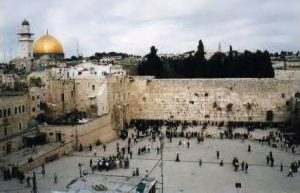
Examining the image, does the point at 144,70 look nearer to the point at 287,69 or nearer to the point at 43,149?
the point at 287,69

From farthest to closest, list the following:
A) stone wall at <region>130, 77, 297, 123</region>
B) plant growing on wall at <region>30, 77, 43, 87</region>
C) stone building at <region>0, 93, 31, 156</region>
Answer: stone wall at <region>130, 77, 297, 123</region>
plant growing on wall at <region>30, 77, 43, 87</region>
stone building at <region>0, 93, 31, 156</region>

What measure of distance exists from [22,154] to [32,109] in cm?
800

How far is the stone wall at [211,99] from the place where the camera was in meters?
33.1

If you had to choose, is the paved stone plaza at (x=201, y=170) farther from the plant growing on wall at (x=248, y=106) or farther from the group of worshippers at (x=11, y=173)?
the plant growing on wall at (x=248, y=106)

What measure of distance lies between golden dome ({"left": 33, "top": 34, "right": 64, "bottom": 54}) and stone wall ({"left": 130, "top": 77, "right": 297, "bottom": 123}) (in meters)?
11.4

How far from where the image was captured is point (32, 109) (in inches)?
1171

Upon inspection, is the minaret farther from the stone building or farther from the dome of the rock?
the stone building

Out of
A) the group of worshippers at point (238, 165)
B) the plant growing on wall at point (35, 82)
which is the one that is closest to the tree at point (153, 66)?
the plant growing on wall at point (35, 82)

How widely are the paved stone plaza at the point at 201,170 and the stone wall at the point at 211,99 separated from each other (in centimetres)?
631

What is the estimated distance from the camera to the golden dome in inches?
1693

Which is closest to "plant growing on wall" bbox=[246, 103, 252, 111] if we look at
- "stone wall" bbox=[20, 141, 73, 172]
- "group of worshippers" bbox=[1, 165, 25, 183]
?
"stone wall" bbox=[20, 141, 73, 172]

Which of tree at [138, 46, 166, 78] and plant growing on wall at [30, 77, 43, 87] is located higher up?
tree at [138, 46, 166, 78]

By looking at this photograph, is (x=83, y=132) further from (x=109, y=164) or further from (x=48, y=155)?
(x=109, y=164)

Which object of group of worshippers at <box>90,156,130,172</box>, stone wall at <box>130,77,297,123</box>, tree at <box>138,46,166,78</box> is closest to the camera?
group of worshippers at <box>90,156,130,172</box>
